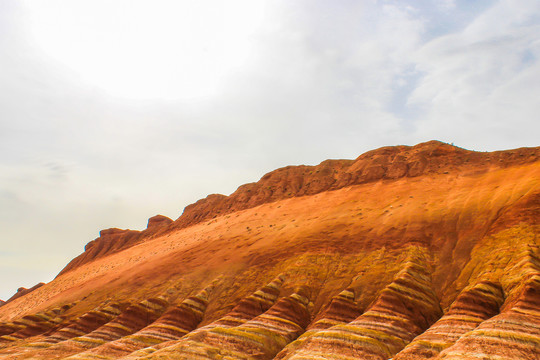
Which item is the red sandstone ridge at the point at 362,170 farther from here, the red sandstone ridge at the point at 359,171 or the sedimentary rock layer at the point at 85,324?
the sedimentary rock layer at the point at 85,324

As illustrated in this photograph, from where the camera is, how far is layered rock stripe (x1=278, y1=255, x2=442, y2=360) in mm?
21734

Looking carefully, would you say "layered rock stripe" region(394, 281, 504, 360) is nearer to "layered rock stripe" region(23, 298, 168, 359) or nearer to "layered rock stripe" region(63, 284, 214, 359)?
"layered rock stripe" region(63, 284, 214, 359)

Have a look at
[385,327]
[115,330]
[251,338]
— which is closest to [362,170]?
[385,327]

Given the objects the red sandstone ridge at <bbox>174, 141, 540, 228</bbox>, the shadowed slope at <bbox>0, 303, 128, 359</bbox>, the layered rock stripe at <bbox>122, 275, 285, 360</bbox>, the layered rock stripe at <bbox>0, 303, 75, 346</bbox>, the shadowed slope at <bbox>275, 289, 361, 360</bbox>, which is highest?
the red sandstone ridge at <bbox>174, 141, 540, 228</bbox>

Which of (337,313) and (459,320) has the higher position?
(337,313)

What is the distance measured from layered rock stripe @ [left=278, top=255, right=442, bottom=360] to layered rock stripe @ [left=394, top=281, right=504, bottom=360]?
183 centimetres

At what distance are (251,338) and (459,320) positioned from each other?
13.0m

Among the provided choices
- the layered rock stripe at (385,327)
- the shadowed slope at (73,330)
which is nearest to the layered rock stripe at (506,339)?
the layered rock stripe at (385,327)

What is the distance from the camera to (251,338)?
1014 inches

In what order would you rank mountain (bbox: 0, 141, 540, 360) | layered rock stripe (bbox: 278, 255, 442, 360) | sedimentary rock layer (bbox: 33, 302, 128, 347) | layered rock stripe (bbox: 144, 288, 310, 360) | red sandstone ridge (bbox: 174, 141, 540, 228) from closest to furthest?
layered rock stripe (bbox: 278, 255, 442, 360) < mountain (bbox: 0, 141, 540, 360) < layered rock stripe (bbox: 144, 288, 310, 360) < sedimentary rock layer (bbox: 33, 302, 128, 347) < red sandstone ridge (bbox: 174, 141, 540, 228)

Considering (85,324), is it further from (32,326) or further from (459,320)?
(459,320)

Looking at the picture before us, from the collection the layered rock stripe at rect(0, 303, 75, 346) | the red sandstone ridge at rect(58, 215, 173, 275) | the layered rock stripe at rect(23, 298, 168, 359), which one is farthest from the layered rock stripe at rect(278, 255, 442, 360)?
the red sandstone ridge at rect(58, 215, 173, 275)

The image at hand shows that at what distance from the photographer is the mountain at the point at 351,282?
74.1 ft

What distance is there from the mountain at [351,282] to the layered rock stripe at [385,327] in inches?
3.8
